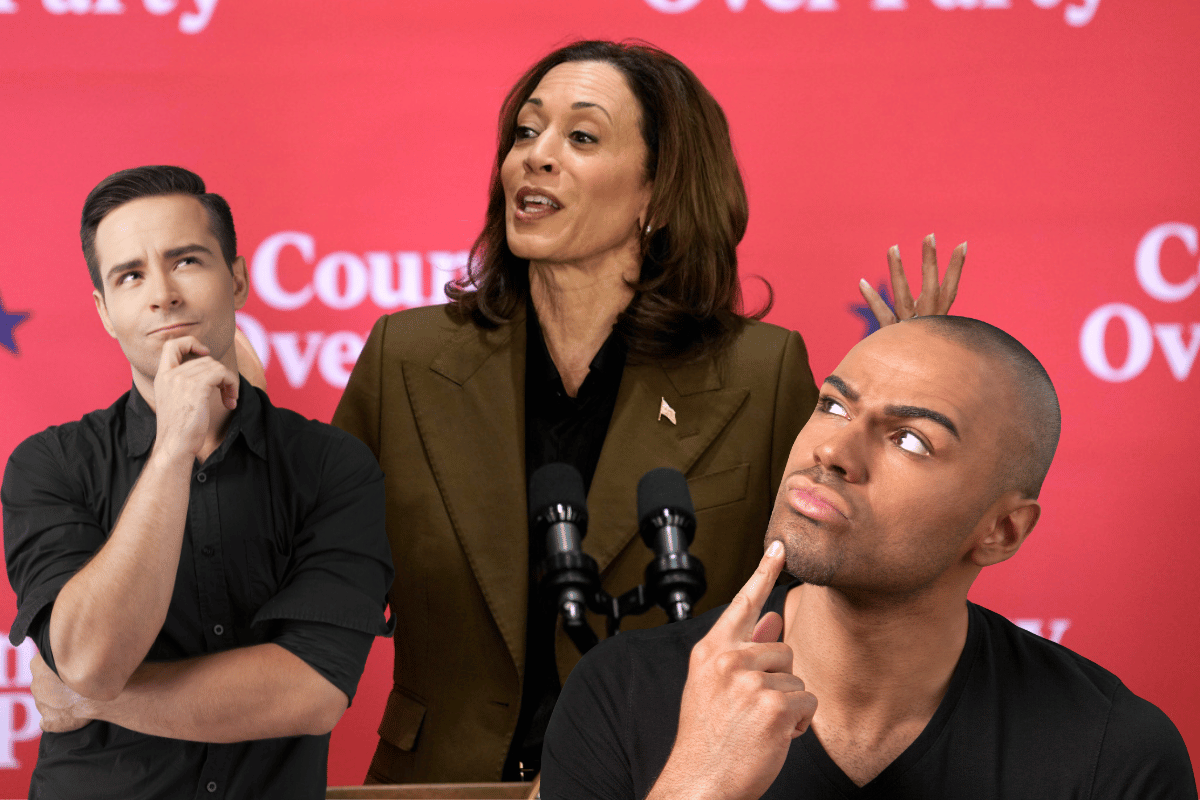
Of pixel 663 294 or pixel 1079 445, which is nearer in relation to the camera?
pixel 663 294

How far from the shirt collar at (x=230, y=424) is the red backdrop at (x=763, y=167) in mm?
990

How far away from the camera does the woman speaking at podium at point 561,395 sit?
2.28 meters

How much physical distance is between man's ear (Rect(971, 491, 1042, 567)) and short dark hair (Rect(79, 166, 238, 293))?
1346 mm

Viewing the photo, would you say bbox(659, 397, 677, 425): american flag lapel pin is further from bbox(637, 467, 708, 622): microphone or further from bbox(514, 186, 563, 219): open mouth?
bbox(637, 467, 708, 622): microphone

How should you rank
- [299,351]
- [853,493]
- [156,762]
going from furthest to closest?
[299,351] < [156,762] < [853,493]

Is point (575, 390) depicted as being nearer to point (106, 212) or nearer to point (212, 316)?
point (212, 316)

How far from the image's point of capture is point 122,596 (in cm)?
170

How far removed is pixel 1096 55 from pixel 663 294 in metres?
1.49

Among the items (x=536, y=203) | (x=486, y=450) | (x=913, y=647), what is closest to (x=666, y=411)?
(x=486, y=450)

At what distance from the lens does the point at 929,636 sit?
65.2 inches

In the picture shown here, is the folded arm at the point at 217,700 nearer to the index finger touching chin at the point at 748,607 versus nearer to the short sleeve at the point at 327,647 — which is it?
the short sleeve at the point at 327,647

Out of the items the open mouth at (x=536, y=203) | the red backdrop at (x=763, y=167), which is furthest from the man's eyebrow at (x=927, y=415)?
the red backdrop at (x=763, y=167)

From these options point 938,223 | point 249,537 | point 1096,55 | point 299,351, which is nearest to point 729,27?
point 938,223

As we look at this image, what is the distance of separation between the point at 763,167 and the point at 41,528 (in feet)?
6.47
